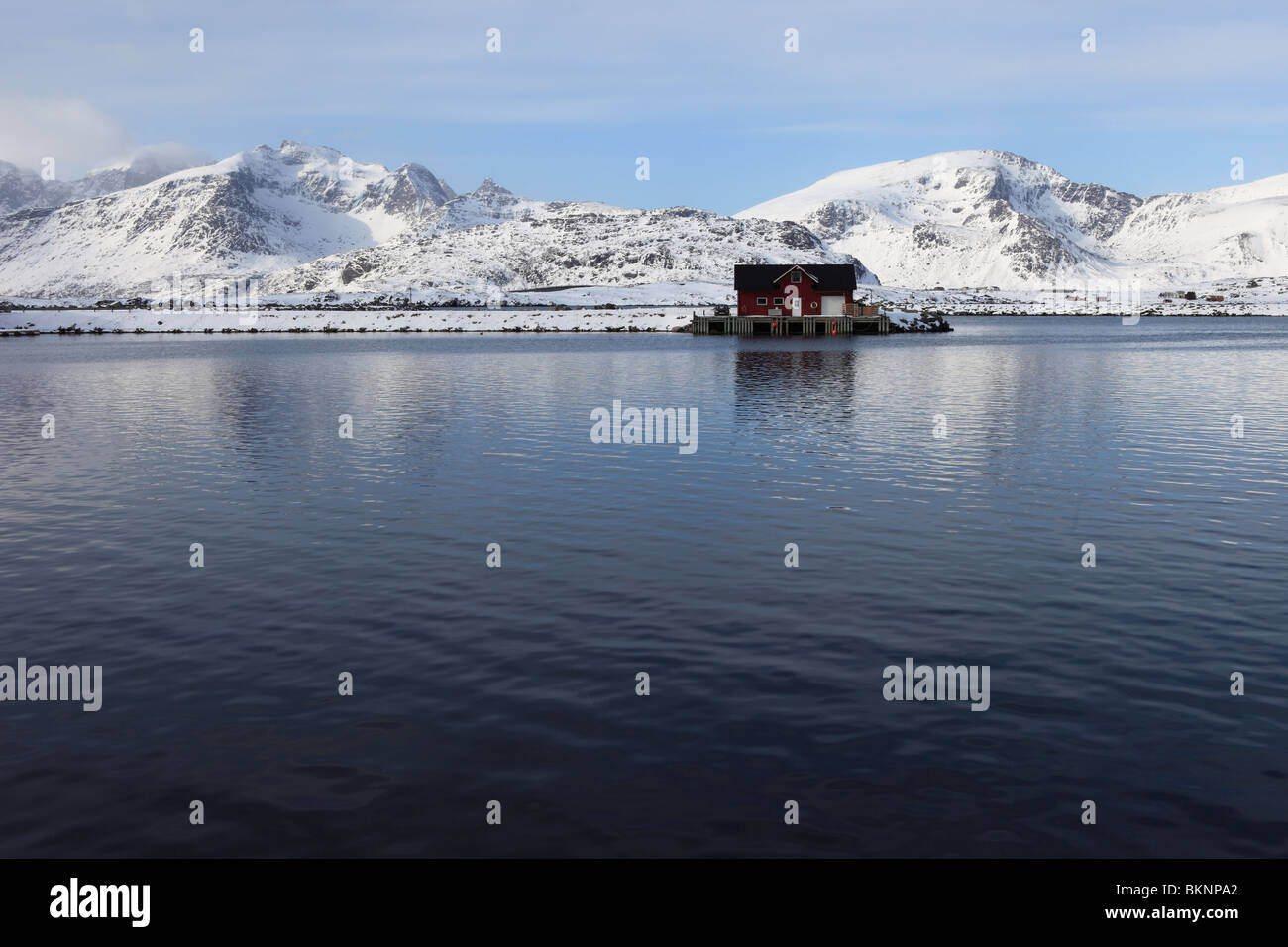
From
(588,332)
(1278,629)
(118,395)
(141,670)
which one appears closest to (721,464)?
(1278,629)

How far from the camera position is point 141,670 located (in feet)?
49.9

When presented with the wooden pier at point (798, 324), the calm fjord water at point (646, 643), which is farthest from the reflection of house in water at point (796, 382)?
the wooden pier at point (798, 324)

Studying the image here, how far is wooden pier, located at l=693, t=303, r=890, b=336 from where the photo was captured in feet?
470

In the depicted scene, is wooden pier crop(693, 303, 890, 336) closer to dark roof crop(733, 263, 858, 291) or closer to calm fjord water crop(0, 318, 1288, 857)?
dark roof crop(733, 263, 858, 291)

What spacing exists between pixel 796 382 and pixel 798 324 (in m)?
81.2

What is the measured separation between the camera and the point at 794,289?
146m

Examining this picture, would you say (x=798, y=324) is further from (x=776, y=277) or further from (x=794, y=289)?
(x=776, y=277)

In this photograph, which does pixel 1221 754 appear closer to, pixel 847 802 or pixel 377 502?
pixel 847 802

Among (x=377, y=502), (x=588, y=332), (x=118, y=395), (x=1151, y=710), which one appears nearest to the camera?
(x=1151, y=710)
